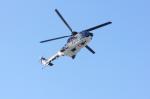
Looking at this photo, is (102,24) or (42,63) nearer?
(102,24)

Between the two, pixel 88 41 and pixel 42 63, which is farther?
pixel 42 63

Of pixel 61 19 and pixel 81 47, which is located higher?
pixel 61 19

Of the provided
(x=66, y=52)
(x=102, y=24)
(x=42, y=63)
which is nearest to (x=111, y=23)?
(x=102, y=24)

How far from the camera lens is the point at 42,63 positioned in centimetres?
19688

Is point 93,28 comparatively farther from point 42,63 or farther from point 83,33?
point 42,63

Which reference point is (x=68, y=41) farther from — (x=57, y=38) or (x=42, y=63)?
(x=42, y=63)

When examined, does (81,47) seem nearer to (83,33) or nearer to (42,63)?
(83,33)

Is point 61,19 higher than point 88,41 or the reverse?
higher

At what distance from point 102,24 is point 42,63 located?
25228mm

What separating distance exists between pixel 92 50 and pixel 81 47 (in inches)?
451

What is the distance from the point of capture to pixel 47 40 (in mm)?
186000

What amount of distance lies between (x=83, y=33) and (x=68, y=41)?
20.8 feet

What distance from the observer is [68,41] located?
602 ft

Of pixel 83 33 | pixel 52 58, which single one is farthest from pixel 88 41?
pixel 52 58
